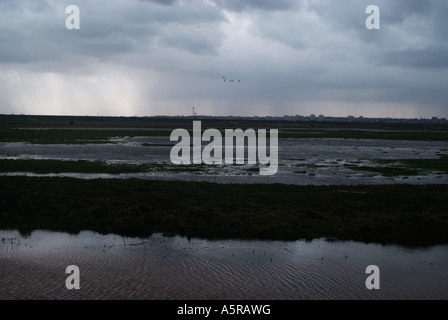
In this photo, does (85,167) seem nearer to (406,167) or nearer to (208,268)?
(208,268)

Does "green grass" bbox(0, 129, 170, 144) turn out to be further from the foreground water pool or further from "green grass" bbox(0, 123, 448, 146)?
the foreground water pool

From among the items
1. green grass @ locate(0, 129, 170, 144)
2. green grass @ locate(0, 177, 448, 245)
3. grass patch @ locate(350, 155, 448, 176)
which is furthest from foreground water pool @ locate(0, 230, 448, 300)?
green grass @ locate(0, 129, 170, 144)

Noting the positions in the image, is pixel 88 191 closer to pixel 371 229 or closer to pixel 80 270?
pixel 80 270

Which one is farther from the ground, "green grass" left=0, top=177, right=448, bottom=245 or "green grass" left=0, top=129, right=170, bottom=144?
"green grass" left=0, top=129, right=170, bottom=144

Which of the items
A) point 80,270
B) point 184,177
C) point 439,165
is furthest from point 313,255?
point 439,165

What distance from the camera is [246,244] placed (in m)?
14.7

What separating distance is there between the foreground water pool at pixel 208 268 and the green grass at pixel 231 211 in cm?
85

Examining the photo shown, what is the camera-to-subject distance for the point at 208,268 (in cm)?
1243

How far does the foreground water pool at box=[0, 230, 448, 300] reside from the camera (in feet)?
35.4

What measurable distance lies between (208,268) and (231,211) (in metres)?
5.30

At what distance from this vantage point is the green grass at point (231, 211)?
1583 cm

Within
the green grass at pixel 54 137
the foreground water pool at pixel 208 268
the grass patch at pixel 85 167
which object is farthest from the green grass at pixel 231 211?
the green grass at pixel 54 137

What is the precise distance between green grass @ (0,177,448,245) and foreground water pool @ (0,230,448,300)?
85cm

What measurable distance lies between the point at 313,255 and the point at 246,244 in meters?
2.45
